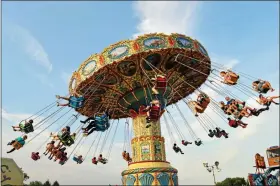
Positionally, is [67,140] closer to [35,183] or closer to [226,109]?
[226,109]

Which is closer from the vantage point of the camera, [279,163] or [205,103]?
[205,103]

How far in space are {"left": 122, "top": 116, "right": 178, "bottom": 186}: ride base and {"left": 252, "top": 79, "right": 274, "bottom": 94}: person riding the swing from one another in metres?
6.42

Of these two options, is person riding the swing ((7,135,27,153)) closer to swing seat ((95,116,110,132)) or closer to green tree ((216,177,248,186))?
swing seat ((95,116,110,132))

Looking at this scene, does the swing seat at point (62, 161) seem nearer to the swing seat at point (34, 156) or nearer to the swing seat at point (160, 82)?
the swing seat at point (34, 156)

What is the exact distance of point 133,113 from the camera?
16781 millimetres

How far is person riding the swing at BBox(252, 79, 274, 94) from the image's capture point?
11148 millimetres

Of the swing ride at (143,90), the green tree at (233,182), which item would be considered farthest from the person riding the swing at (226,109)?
the green tree at (233,182)

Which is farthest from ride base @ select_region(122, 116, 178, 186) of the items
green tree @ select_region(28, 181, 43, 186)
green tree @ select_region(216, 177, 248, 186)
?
green tree @ select_region(28, 181, 43, 186)

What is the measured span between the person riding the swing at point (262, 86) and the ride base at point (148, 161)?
253 inches

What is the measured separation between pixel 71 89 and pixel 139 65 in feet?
14.6

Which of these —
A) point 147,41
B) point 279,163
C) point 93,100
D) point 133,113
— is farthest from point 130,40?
point 279,163

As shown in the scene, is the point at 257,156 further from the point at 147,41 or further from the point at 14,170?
the point at 14,170

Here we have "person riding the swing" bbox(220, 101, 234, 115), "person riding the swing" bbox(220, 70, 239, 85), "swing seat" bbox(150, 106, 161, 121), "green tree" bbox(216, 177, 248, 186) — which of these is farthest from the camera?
"green tree" bbox(216, 177, 248, 186)

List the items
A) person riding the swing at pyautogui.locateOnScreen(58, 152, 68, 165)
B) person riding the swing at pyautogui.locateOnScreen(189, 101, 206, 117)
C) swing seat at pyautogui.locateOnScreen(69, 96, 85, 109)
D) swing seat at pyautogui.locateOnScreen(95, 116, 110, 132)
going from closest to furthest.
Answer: swing seat at pyautogui.locateOnScreen(69, 96, 85, 109) → swing seat at pyautogui.locateOnScreen(95, 116, 110, 132) → person riding the swing at pyautogui.locateOnScreen(189, 101, 206, 117) → person riding the swing at pyautogui.locateOnScreen(58, 152, 68, 165)
